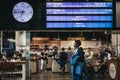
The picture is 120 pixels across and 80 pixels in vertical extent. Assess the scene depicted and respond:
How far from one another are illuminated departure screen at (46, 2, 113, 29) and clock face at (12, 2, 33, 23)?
2.13ft

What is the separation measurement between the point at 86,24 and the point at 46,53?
1598cm

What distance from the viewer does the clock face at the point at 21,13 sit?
45.5 ft

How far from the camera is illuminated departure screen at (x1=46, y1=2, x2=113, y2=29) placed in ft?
45.0

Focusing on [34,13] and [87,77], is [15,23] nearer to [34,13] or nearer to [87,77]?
[34,13]

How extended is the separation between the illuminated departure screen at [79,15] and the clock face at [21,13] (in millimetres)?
649

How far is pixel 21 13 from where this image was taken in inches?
556

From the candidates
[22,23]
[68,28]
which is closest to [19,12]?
[22,23]

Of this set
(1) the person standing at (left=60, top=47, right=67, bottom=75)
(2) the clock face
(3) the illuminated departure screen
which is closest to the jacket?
(3) the illuminated departure screen

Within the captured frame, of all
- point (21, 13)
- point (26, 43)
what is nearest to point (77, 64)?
point (21, 13)

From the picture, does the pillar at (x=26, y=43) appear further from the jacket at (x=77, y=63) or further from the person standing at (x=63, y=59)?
the jacket at (x=77, y=63)

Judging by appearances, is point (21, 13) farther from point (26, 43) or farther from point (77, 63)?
point (26, 43)

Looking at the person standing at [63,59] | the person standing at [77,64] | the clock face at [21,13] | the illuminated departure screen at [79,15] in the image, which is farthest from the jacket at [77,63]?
the person standing at [63,59]

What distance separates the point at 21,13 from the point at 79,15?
2.02 m

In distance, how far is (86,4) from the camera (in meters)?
13.9
